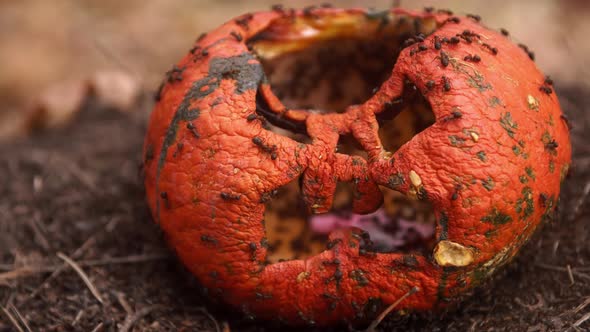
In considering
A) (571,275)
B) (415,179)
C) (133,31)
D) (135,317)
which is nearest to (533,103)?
(415,179)

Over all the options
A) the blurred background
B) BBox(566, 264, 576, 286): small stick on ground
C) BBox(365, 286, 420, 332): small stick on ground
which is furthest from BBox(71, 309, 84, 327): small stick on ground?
the blurred background

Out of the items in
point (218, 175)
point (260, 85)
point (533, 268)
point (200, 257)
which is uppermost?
point (260, 85)

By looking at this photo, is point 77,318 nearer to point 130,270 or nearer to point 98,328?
point 98,328

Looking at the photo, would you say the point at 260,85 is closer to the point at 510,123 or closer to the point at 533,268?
the point at 510,123

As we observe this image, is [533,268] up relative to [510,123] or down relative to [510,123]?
down

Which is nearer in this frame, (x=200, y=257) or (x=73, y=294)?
(x=200, y=257)

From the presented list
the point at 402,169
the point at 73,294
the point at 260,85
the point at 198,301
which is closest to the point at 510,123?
the point at 402,169
